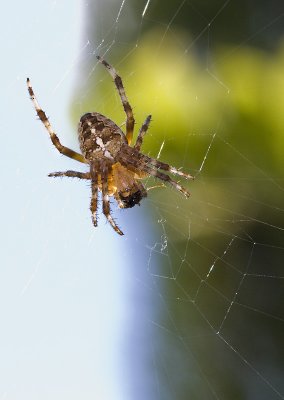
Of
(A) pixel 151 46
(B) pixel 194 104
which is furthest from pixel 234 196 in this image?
(A) pixel 151 46

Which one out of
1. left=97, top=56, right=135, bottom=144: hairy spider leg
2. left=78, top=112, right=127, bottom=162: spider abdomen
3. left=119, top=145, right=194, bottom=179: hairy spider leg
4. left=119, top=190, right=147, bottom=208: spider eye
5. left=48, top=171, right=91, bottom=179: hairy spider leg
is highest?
left=97, top=56, right=135, bottom=144: hairy spider leg

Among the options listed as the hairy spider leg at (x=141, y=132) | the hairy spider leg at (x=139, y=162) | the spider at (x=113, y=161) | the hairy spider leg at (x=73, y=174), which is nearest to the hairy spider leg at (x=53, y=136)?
the spider at (x=113, y=161)

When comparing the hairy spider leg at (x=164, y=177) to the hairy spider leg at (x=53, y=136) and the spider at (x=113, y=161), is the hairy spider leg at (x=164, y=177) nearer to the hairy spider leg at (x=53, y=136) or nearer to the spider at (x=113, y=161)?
the spider at (x=113, y=161)

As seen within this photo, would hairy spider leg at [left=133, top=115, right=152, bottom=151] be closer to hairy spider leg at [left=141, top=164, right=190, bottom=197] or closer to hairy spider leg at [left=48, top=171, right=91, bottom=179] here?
hairy spider leg at [left=141, top=164, right=190, bottom=197]

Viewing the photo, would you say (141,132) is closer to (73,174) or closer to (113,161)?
(113,161)

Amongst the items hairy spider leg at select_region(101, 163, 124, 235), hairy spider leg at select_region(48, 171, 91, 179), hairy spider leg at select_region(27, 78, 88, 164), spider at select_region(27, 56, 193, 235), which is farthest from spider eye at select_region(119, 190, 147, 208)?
hairy spider leg at select_region(27, 78, 88, 164)

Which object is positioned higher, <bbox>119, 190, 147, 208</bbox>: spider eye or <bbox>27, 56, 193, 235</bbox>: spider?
<bbox>27, 56, 193, 235</bbox>: spider

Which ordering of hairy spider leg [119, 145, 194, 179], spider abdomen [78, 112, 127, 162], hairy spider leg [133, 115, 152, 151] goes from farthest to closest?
hairy spider leg [119, 145, 194, 179] → spider abdomen [78, 112, 127, 162] → hairy spider leg [133, 115, 152, 151]

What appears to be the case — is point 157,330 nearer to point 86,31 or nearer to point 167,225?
point 167,225
